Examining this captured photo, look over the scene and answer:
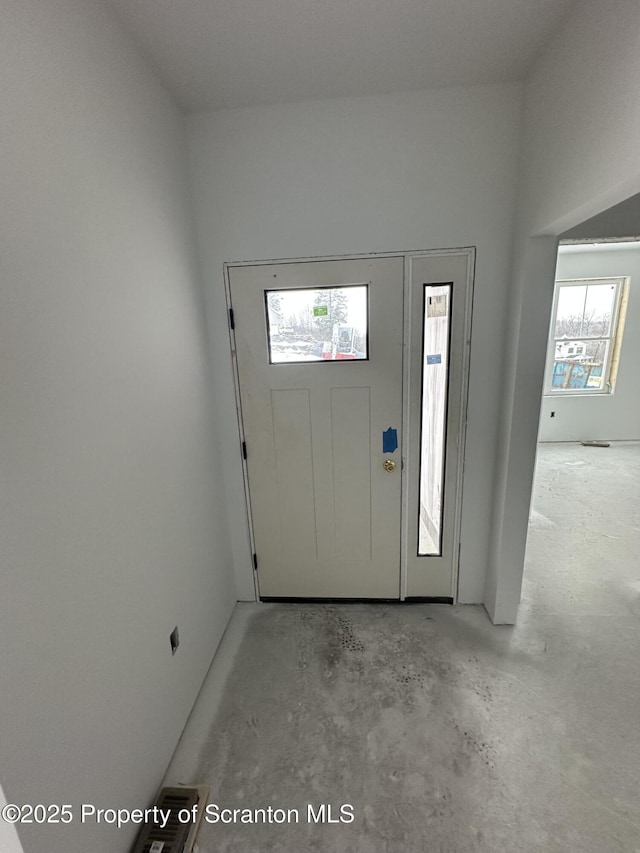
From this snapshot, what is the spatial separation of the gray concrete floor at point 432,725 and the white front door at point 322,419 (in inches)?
13.1

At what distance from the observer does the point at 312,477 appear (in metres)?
2.32

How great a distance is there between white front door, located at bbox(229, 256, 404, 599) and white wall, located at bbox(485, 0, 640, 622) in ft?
1.92

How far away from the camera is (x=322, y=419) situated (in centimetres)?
221

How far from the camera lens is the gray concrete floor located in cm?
136

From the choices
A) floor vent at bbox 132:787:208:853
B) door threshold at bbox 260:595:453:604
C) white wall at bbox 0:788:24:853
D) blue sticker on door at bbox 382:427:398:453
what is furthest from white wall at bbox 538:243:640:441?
white wall at bbox 0:788:24:853

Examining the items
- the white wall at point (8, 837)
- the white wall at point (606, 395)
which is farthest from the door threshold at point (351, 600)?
the white wall at point (606, 395)

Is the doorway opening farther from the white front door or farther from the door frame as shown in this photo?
the white front door

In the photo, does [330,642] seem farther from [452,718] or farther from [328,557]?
[452,718]

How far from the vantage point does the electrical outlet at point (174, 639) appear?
1.67 metres

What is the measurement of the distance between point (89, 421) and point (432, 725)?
76.1 inches

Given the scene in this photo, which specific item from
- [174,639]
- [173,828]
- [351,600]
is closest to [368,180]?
[174,639]

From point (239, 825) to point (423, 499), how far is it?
170 centimetres

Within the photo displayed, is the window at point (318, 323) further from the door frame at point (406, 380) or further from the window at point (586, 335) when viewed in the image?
the window at point (586, 335)

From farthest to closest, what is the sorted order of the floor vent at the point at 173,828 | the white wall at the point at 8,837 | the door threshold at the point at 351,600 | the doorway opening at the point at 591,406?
1. the doorway opening at the point at 591,406
2. the door threshold at the point at 351,600
3. the floor vent at the point at 173,828
4. the white wall at the point at 8,837
